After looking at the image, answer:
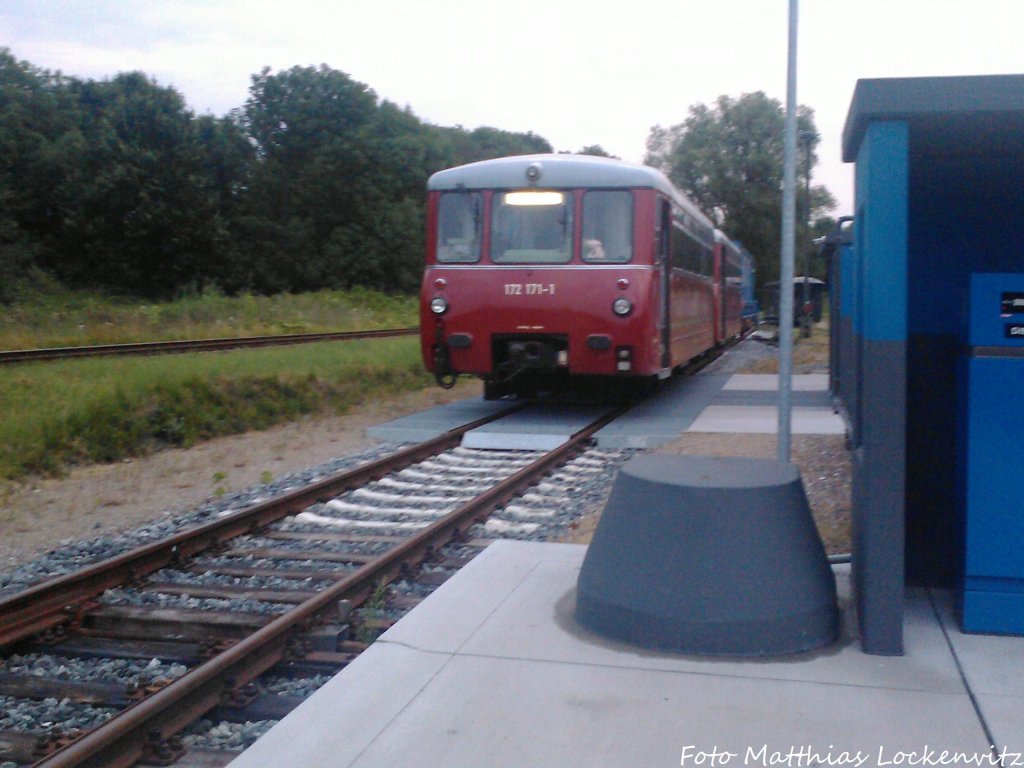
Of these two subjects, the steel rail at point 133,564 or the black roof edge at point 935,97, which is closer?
the black roof edge at point 935,97

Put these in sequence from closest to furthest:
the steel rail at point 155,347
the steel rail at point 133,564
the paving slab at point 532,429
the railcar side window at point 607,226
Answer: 1. the steel rail at point 133,564
2. the paving slab at point 532,429
3. the railcar side window at point 607,226
4. the steel rail at point 155,347

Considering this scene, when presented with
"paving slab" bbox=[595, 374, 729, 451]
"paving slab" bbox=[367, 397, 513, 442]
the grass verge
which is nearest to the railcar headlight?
"paving slab" bbox=[595, 374, 729, 451]

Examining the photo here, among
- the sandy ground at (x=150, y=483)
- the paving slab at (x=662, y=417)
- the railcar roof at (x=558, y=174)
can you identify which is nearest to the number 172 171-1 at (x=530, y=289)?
the railcar roof at (x=558, y=174)

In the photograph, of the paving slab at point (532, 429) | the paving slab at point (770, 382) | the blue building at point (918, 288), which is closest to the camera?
the blue building at point (918, 288)

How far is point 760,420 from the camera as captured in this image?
13.6m

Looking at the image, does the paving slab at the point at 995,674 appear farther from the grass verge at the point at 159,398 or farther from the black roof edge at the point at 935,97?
the grass verge at the point at 159,398

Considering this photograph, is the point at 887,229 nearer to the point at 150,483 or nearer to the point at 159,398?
the point at 150,483

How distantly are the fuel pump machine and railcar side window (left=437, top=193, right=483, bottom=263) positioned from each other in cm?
921

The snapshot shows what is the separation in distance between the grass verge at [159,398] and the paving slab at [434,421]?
5.88 feet

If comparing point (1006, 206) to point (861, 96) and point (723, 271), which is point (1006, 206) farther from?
point (723, 271)

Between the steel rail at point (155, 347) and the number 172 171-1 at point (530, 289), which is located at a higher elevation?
the number 172 171-1 at point (530, 289)

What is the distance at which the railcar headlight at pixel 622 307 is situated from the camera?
41.3 feet

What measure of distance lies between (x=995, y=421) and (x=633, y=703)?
6.23 feet

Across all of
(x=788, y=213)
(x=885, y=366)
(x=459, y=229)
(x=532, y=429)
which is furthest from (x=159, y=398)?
(x=885, y=366)
